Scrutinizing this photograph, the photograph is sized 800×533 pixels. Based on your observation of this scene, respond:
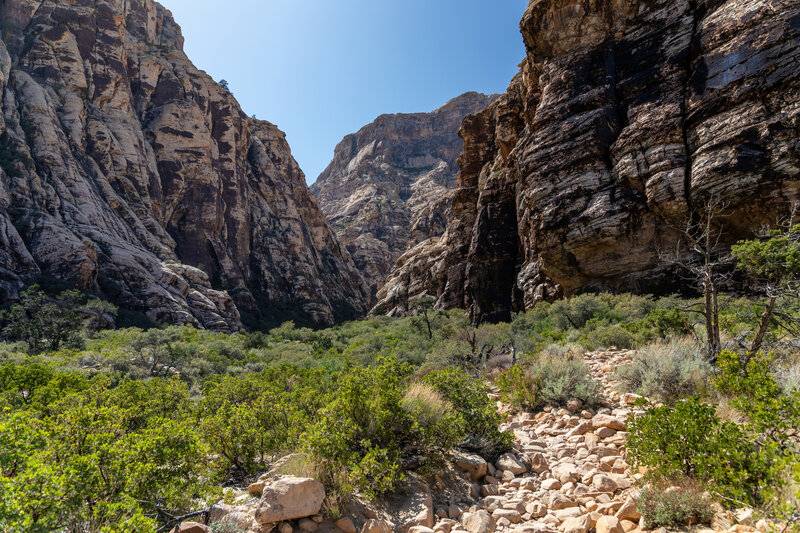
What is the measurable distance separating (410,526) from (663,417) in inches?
99.2

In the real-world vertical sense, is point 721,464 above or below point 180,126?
below

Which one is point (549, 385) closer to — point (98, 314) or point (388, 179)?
point (98, 314)

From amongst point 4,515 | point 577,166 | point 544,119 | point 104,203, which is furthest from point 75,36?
point 4,515

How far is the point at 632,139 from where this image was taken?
65.5 feet

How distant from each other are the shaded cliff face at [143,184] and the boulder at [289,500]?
103 ft

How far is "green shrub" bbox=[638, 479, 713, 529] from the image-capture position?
9.02 ft

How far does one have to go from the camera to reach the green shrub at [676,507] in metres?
2.75

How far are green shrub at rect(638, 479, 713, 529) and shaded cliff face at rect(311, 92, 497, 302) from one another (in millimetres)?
69615

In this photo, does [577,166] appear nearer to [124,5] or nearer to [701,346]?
[701,346]

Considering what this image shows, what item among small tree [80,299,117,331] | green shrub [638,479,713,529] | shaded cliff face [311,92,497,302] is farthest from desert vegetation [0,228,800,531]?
shaded cliff face [311,92,497,302]

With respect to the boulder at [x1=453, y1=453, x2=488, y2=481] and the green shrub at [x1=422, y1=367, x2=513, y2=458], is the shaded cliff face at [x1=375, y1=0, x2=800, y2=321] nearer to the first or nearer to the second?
the green shrub at [x1=422, y1=367, x2=513, y2=458]

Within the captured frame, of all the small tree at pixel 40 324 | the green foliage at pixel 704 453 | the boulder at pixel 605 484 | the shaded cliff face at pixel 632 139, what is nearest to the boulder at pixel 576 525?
the boulder at pixel 605 484

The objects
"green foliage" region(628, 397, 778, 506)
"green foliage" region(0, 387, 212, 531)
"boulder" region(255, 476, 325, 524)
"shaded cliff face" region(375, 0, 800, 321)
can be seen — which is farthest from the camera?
"shaded cliff face" region(375, 0, 800, 321)

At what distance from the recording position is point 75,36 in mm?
44531
